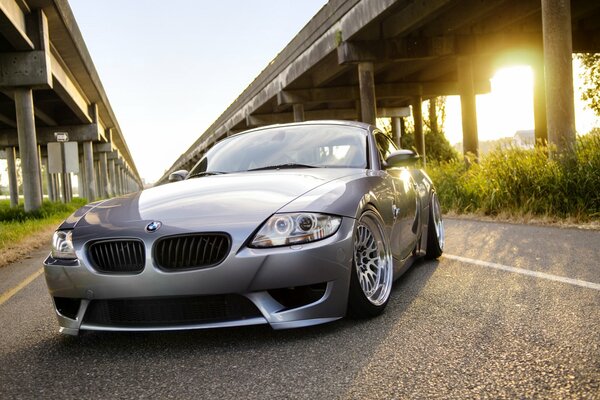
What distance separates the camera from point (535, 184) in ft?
31.2

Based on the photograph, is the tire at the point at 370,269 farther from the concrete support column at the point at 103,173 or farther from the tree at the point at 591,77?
the concrete support column at the point at 103,173

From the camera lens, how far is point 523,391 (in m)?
2.50

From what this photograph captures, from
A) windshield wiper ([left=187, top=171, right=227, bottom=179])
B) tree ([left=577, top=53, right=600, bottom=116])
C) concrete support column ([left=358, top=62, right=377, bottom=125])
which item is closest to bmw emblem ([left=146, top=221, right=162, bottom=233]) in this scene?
windshield wiper ([left=187, top=171, right=227, bottom=179])

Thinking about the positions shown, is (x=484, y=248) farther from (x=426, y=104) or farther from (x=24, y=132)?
(x=426, y=104)

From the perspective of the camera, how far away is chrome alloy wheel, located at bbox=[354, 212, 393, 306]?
12.5 feet

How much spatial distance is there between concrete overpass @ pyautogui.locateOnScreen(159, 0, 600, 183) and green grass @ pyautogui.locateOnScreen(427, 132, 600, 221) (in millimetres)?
655

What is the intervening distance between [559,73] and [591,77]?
71.3 ft

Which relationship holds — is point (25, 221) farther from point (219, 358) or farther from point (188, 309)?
point (219, 358)

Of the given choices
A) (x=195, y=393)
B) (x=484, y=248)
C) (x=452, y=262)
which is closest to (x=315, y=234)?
(x=195, y=393)

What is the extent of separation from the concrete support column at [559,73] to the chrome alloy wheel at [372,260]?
23.0 feet

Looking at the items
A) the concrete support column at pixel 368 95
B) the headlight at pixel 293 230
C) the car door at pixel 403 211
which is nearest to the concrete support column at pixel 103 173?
the concrete support column at pixel 368 95

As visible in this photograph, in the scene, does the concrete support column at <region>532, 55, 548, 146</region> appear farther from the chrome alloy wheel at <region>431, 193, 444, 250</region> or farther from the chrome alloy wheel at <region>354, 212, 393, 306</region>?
the chrome alloy wheel at <region>354, 212, 393, 306</region>

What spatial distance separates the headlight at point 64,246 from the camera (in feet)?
11.7

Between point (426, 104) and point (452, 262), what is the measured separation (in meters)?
38.2
